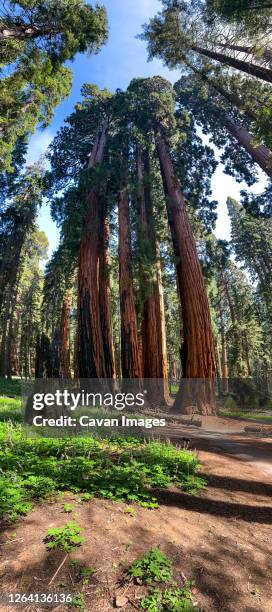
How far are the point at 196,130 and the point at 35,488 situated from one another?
17754 millimetres

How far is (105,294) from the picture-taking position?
1633cm

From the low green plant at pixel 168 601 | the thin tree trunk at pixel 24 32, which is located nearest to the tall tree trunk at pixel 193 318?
the thin tree trunk at pixel 24 32

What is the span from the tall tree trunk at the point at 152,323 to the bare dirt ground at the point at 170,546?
34.5 feet

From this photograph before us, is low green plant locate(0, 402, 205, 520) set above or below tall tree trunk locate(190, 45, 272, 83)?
below

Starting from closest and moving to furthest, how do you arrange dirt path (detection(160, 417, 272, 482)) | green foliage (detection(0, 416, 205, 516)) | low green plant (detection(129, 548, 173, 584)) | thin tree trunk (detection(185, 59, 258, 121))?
low green plant (detection(129, 548, 173, 584)) < green foliage (detection(0, 416, 205, 516)) < dirt path (detection(160, 417, 272, 482)) < thin tree trunk (detection(185, 59, 258, 121))

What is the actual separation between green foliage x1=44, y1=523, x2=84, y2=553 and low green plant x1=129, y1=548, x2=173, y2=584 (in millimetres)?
500

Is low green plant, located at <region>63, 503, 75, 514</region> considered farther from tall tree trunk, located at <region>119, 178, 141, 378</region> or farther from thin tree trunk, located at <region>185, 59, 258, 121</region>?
thin tree trunk, located at <region>185, 59, 258, 121</region>

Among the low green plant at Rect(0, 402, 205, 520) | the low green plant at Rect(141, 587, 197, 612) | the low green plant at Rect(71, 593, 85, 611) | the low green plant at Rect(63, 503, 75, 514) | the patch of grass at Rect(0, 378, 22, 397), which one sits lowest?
the low green plant at Rect(141, 587, 197, 612)

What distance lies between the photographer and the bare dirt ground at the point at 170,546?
7.80 ft

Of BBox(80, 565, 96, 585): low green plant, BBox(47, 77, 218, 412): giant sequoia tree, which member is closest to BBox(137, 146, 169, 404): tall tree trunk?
BBox(47, 77, 218, 412): giant sequoia tree

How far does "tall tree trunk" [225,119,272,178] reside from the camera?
1127 centimetres

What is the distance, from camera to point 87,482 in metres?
4.11

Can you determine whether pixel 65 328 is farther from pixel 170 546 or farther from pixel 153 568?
pixel 153 568

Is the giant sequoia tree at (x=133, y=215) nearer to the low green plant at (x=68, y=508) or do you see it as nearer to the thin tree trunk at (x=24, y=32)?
the thin tree trunk at (x=24, y=32)
